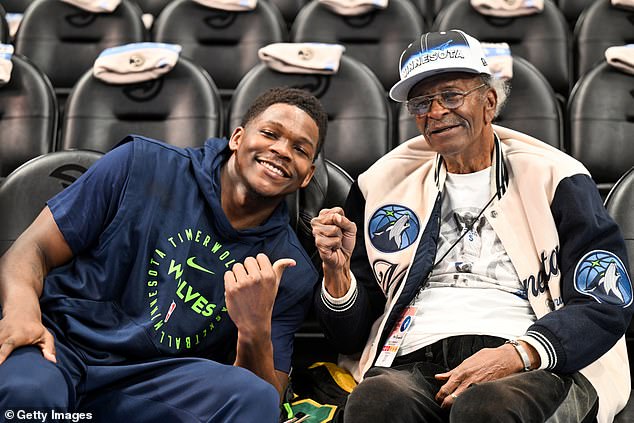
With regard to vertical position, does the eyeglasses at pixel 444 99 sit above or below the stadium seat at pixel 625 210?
above

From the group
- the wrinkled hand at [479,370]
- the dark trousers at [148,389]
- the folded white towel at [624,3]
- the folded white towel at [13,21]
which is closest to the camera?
the dark trousers at [148,389]

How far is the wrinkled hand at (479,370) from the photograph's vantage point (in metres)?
1.23

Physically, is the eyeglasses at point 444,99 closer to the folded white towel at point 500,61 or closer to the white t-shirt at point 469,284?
the white t-shirt at point 469,284

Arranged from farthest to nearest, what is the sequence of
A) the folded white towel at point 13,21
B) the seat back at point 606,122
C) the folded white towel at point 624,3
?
1. the folded white towel at point 13,21
2. the folded white towel at point 624,3
3. the seat back at point 606,122

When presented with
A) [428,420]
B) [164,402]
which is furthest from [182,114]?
[428,420]

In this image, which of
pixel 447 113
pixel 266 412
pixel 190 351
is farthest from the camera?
pixel 447 113

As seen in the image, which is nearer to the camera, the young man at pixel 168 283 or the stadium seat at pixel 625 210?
the young man at pixel 168 283

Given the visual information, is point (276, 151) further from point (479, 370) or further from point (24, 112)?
point (24, 112)

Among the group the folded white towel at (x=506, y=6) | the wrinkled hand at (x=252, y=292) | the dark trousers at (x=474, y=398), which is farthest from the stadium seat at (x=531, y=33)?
the wrinkled hand at (x=252, y=292)

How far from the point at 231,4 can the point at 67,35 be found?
62 centimetres

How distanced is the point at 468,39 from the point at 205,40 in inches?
60.3

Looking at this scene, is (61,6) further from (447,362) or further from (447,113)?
(447,362)

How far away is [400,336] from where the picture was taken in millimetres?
1469

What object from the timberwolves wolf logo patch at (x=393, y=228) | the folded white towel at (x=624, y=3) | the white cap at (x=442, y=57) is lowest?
the timberwolves wolf logo patch at (x=393, y=228)
